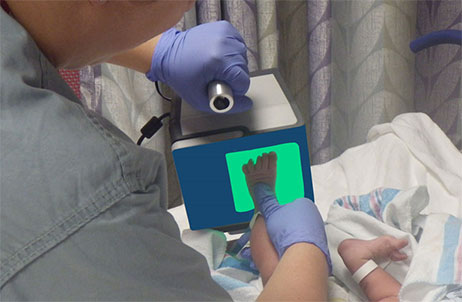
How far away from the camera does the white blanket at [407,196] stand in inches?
32.4

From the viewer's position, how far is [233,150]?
963 millimetres

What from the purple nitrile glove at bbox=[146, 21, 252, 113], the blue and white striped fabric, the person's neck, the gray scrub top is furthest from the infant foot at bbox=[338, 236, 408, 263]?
the person's neck

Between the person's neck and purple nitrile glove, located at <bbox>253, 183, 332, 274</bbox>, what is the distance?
49 centimetres

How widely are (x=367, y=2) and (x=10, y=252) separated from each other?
49.4 inches

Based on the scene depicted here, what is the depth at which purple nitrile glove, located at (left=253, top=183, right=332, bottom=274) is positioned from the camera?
852mm

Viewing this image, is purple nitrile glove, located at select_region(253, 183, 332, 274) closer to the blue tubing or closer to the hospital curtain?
the blue tubing

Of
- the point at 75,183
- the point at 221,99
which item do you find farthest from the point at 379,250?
the point at 75,183

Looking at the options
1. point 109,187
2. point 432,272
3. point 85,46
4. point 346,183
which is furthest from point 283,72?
point 109,187

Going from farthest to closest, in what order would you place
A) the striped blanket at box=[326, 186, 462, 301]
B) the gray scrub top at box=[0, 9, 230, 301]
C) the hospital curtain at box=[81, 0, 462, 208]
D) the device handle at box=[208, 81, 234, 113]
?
1. the hospital curtain at box=[81, 0, 462, 208]
2. the device handle at box=[208, 81, 234, 113]
3. the striped blanket at box=[326, 186, 462, 301]
4. the gray scrub top at box=[0, 9, 230, 301]

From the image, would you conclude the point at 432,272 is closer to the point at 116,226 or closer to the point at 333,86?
the point at 116,226

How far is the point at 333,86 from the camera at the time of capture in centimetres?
162

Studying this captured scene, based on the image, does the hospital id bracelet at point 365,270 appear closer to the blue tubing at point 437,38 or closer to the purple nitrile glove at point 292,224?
the purple nitrile glove at point 292,224

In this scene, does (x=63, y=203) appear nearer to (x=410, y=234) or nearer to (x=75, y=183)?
(x=75, y=183)

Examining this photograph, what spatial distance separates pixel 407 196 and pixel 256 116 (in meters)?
0.33
